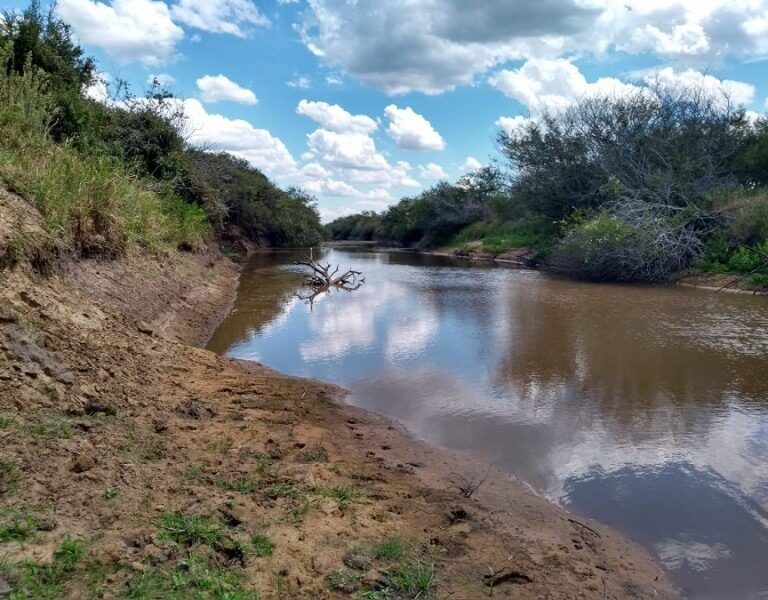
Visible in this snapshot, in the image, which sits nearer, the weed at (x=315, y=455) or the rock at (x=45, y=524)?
the rock at (x=45, y=524)

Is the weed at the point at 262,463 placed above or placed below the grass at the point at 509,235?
below

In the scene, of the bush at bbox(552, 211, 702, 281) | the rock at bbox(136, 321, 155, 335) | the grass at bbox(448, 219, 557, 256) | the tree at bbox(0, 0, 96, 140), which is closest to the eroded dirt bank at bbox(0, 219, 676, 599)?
the rock at bbox(136, 321, 155, 335)

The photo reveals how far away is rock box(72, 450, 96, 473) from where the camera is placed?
3.42 metres

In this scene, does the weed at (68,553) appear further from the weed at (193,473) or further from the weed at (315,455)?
the weed at (315,455)

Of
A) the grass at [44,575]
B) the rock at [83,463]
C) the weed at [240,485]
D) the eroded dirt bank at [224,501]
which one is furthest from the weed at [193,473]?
the grass at [44,575]

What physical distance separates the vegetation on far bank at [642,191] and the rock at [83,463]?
1344cm

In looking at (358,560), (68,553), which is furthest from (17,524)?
(358,560)

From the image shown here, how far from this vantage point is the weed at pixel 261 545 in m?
3.11

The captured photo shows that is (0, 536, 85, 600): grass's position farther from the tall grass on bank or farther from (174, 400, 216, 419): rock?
the tall grass on bank

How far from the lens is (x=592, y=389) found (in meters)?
7.83

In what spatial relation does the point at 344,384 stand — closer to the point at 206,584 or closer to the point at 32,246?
the point at 32,246

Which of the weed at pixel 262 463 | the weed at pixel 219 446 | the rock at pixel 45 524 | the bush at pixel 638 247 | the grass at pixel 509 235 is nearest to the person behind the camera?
the rock at pixel 45 524

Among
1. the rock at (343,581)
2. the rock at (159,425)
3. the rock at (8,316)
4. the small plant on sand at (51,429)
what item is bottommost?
the rock at (343,581)

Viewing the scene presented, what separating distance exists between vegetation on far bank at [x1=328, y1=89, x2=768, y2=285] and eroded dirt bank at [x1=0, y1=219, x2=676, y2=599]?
1129 centimetres
